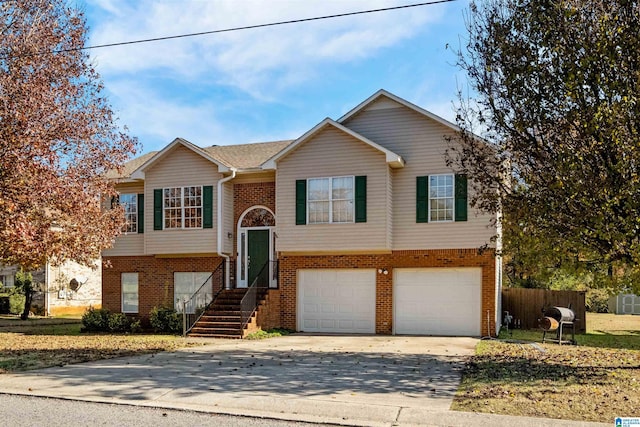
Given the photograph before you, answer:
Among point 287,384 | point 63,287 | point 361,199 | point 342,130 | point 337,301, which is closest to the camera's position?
point 287,384

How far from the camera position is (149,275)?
22453mm

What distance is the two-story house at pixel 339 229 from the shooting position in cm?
1878

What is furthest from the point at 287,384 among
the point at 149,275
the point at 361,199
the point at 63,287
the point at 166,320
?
the point at 63,287

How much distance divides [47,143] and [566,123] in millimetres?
11842

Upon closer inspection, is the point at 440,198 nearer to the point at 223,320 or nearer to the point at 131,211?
the point at 223,320

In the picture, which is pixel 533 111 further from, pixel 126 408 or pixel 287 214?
pixel 287 214

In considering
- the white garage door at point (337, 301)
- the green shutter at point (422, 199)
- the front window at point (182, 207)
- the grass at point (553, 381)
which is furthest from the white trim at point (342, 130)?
the grass at point (553, 381)

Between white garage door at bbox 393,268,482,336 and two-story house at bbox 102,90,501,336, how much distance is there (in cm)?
3

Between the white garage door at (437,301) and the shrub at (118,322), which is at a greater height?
the white garage door at (437,301)

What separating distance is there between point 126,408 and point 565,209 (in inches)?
312

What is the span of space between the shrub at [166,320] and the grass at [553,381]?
32.8 ft

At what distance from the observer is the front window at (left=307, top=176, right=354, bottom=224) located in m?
19.1

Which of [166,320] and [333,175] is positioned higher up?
[333,175]

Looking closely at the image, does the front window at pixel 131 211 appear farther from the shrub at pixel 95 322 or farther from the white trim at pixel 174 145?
the shrub at pixel 95 322
